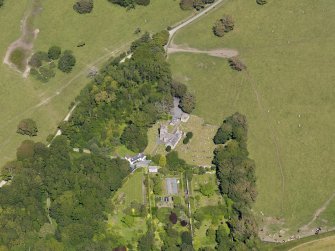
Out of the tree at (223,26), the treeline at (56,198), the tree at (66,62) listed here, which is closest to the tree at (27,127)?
the treeline at (56,198)

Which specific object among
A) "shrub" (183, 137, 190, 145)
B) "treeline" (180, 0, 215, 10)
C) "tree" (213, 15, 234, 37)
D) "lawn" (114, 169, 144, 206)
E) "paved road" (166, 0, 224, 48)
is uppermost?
"treeline" (180, 0, 215, 10)

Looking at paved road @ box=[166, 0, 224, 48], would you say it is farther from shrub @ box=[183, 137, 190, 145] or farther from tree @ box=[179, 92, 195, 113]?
shrub @ box=[183, 137, 190, 145]

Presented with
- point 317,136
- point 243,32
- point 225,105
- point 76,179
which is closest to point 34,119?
point 76,179

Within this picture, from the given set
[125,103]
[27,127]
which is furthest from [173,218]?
[27,127]

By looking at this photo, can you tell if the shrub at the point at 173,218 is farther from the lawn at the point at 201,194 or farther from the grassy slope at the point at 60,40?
the grassy slope at the point at 60,40

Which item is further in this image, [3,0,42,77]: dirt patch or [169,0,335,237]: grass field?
[3,0,42,77]: dirt patch

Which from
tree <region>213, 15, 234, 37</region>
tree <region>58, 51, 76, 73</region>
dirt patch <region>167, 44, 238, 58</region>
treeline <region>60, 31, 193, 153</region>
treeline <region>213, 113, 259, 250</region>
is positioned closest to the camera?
treeline <region>213, 113, 259, 250</region>

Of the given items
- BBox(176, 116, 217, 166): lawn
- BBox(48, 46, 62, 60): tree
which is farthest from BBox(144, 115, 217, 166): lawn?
BBox(48, 46, 62, 60): tree

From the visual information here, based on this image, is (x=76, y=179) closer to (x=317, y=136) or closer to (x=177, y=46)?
(x=177, y=46)
